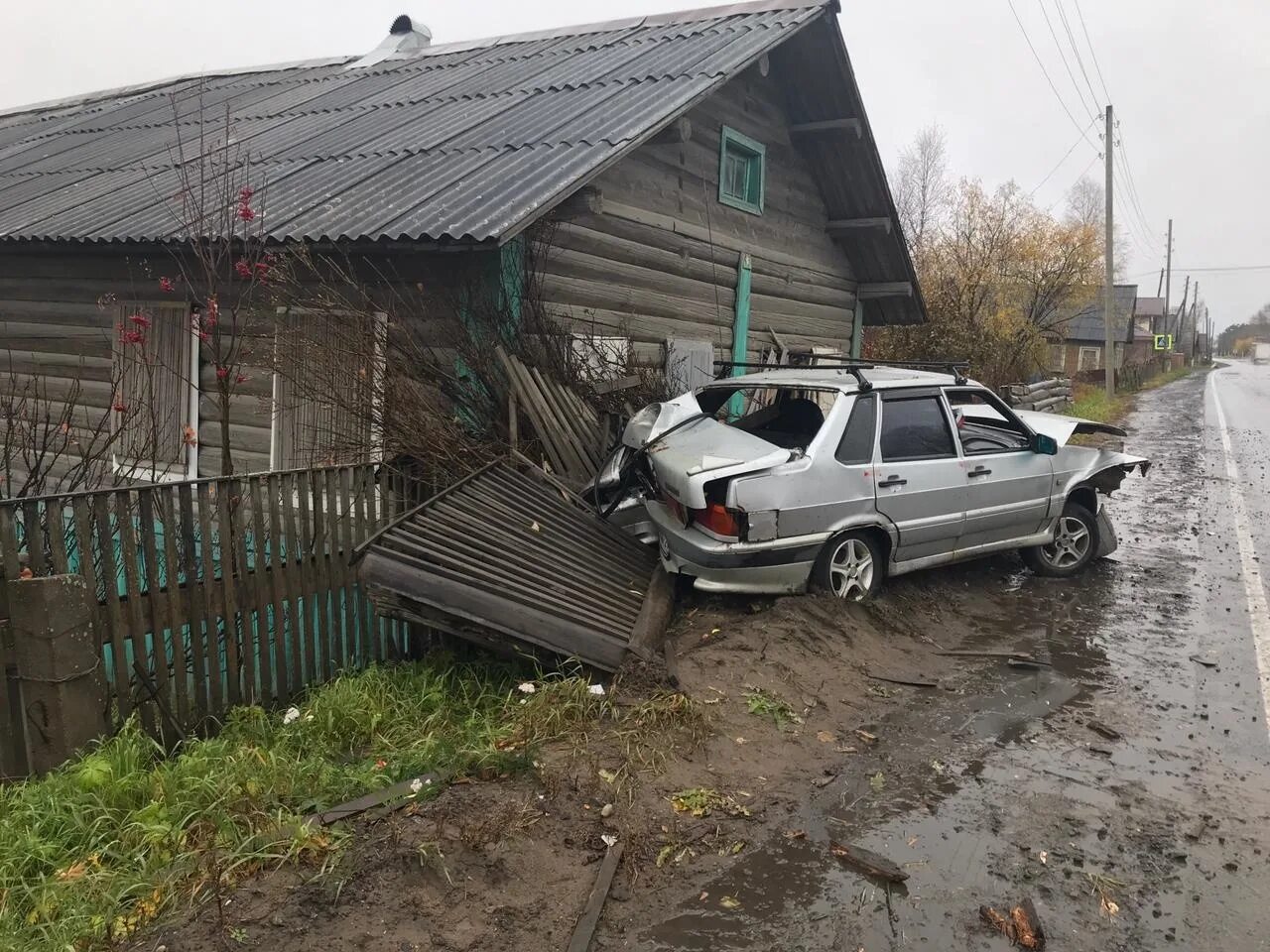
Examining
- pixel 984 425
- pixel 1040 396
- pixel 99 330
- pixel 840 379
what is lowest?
pixel 1040 396

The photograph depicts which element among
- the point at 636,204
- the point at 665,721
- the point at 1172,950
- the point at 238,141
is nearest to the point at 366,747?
the point at 665,721

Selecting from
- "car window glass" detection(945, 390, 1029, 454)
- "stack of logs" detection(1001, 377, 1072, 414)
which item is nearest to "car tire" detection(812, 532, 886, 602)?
"car window glass" detection(945, 390, 1029, 454)

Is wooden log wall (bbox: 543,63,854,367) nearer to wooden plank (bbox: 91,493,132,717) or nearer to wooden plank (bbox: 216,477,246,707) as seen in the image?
wooden plank (bbox: 216,477,246,707)

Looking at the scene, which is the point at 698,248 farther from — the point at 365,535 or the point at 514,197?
the point at 365,535

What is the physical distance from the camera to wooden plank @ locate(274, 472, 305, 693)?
16.1 ft

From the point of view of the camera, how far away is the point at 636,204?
8.49m

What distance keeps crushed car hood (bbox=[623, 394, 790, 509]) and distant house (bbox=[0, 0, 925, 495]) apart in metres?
1.64

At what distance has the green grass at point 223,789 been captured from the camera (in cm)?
284

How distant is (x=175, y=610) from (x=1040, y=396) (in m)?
21.2

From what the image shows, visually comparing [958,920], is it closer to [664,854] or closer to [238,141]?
[664,854]

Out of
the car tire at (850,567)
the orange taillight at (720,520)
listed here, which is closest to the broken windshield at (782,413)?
the car tire at (850,567)

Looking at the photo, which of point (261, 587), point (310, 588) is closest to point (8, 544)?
point (261, 587)

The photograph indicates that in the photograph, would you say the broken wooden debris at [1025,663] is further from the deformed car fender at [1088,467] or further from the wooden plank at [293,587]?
the wooden plank at [293,587]

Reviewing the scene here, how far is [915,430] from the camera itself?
243 inches
